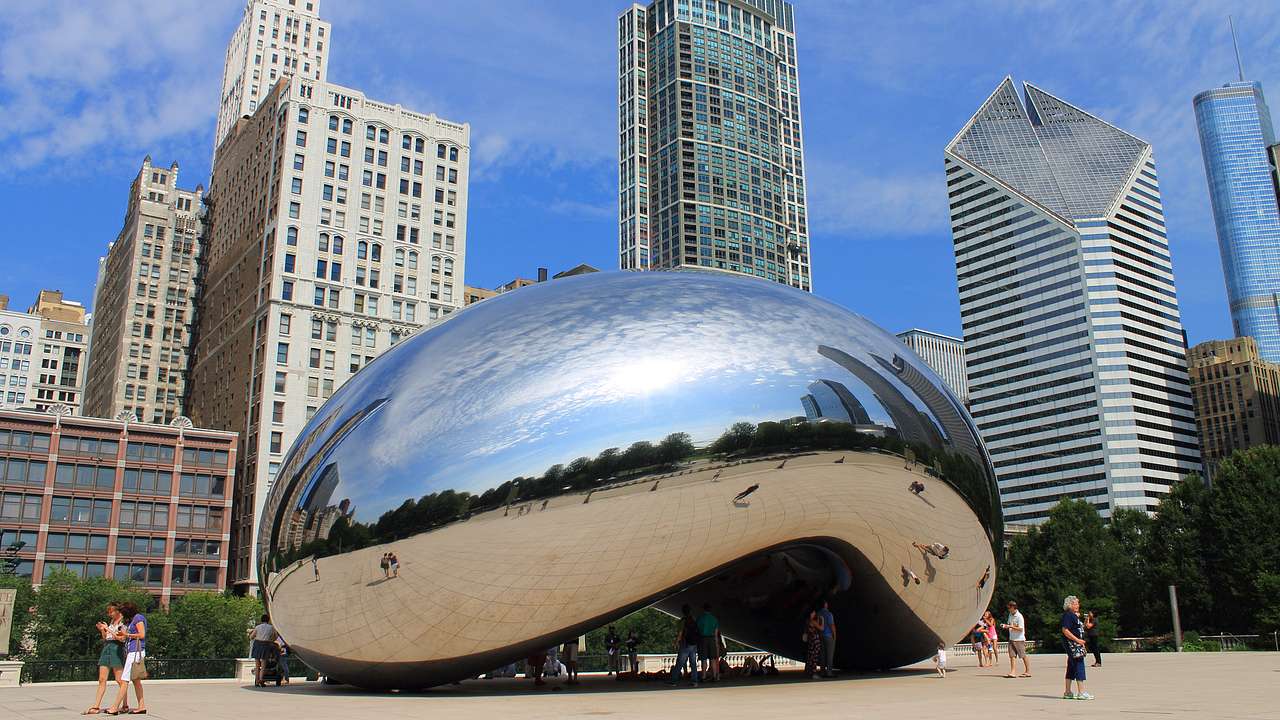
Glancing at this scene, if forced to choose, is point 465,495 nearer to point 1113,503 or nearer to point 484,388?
point 484,388

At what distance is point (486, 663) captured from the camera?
1238 cm

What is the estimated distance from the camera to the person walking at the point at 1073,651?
41.2ft

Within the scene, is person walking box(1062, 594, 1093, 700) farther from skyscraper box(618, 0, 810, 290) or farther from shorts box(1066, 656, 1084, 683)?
skyscraper box(618, 0, 810, 290)

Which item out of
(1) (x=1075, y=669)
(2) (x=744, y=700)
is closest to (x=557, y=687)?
(2) (x=744, y=700)

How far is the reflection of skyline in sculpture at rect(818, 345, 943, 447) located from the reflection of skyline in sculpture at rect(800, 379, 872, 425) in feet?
1.27

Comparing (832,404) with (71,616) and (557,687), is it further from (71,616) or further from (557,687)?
(71,616)

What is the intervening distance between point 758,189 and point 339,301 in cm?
10442

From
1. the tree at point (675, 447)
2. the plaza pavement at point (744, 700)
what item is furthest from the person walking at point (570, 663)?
the tree at point (675, 447)

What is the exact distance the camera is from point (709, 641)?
49.9ft

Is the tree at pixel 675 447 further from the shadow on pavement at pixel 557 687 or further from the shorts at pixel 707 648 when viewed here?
the shorts at pixel 707 648

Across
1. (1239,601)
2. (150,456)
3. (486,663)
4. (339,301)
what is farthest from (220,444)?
(486,663)

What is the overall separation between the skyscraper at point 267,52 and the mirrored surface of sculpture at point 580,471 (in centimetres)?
15235

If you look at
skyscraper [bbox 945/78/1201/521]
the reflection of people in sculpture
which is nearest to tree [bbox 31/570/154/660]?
the reflection of people in sculpture

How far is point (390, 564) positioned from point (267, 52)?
162 metres
